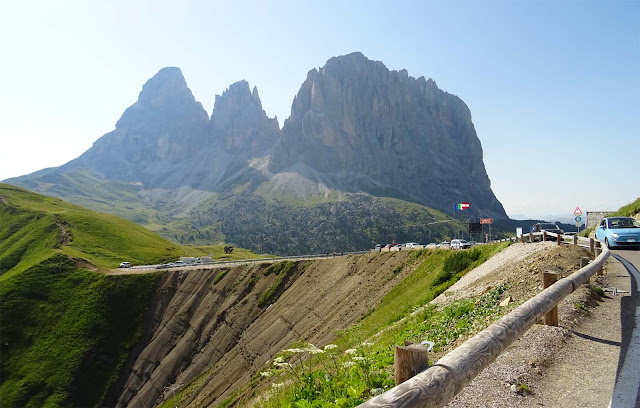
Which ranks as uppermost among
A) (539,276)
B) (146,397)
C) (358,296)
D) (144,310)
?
(539,276)

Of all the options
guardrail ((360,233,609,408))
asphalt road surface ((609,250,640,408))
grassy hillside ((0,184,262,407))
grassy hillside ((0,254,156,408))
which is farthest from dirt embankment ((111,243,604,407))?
guardrail ((360,233,609,408))

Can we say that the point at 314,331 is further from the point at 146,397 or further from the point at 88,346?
the point at 88,346

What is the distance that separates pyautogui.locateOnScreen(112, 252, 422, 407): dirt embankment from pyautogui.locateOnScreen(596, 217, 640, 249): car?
16320 millimetres

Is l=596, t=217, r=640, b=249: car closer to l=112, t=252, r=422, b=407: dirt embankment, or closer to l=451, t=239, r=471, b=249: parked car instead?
l=451, t=239, r=471, b=249: parked car

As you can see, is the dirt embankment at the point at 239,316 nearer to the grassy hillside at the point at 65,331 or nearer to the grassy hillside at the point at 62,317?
the grassy hillside at the point at 65,331

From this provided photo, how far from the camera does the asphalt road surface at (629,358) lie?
5.36 metres

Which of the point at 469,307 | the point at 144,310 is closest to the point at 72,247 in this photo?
the point at 144,310

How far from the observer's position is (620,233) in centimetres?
2566

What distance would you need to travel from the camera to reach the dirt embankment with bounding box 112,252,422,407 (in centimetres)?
3872

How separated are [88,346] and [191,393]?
28145mm

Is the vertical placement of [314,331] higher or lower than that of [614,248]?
lower

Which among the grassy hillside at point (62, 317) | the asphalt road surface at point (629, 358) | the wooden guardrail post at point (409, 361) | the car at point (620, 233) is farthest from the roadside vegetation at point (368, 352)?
the grassy hillside at point (62, 317)

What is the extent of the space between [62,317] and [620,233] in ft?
261

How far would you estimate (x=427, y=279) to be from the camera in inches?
1243
